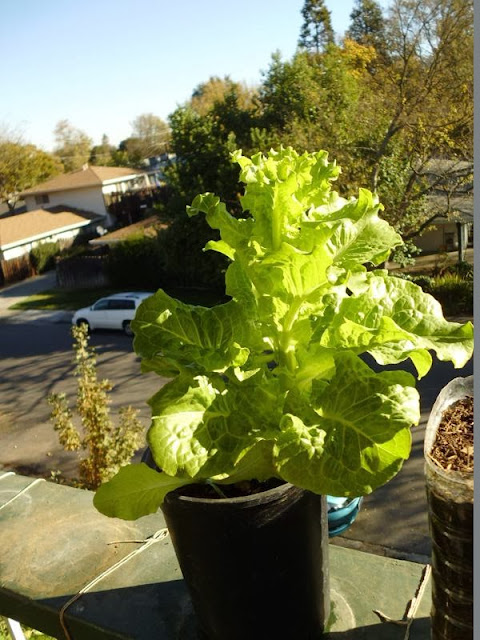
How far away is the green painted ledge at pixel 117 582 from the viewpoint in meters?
1.05

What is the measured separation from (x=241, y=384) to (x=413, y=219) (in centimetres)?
1153

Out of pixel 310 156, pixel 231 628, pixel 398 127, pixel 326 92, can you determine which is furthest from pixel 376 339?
pixel 326 92

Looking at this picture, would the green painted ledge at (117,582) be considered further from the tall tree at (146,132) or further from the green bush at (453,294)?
the tall tree at (146,132)

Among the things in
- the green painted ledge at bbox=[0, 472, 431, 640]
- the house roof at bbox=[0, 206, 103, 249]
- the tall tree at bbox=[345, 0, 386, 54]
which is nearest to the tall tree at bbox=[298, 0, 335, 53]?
the tall tree at bbox=[345, 0, 386, 54]

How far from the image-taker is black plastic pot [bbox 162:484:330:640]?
2.78ft

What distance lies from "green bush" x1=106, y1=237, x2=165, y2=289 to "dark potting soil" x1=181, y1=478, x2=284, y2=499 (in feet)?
51.3

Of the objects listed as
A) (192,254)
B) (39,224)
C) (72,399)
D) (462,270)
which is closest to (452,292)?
(462,270)

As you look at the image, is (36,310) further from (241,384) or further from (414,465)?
(241,384)

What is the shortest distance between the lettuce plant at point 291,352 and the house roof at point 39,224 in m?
21.7

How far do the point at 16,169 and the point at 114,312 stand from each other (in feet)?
A: 71.5

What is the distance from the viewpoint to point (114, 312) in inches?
497

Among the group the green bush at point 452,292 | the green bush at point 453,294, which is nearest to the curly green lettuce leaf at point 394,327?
the green bush at point 452,292

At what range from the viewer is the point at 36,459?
769 centimetres

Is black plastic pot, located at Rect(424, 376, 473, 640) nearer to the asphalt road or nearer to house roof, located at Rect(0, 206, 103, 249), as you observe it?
the asphalt road
